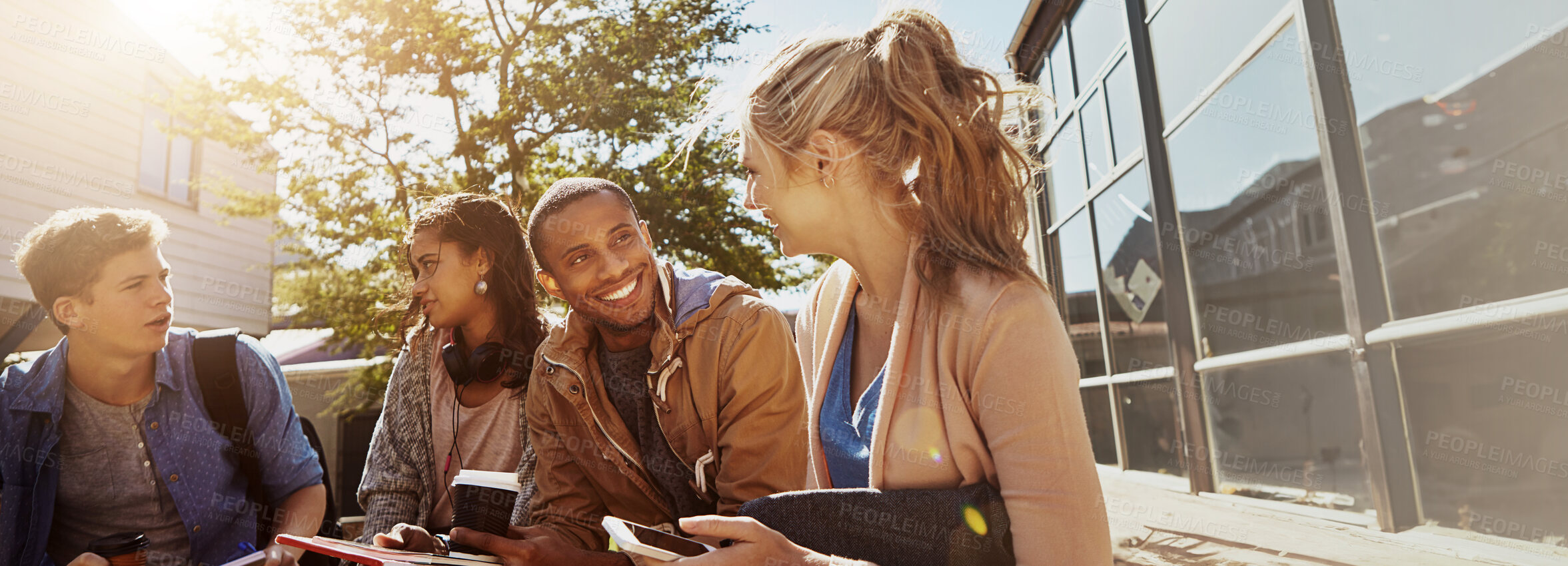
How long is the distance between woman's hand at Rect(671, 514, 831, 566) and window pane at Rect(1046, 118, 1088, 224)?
28.1ft

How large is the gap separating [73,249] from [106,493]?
0.94 metres

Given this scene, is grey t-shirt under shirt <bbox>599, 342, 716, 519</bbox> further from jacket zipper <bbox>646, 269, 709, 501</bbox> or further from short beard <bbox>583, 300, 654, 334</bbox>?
short beard <bbox>583, 300, 654, 334</bbox>

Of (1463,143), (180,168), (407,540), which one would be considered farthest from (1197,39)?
(180,168)

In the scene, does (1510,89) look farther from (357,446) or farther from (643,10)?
(357,446)

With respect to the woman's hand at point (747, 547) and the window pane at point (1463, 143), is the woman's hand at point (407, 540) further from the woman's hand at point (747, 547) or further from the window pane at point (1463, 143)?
the window pane at point (1463, 143)

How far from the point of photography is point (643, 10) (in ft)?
27.7

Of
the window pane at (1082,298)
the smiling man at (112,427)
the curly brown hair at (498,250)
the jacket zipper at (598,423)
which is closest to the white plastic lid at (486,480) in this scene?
the jacket zipper at (598,423)

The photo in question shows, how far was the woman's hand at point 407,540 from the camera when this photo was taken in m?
2.36

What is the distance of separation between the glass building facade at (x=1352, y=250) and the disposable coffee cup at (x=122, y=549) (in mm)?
2847

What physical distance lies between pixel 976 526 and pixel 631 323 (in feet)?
4.95

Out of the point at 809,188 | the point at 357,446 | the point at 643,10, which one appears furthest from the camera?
the point at 357,446

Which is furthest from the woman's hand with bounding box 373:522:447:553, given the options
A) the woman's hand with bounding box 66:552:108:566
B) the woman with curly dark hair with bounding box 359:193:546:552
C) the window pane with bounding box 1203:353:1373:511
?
the window pane with bounding box 1203:353:1373:511

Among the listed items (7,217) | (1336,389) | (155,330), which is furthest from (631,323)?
(7,217)

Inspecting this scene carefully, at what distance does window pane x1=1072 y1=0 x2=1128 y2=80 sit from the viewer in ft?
26.2
